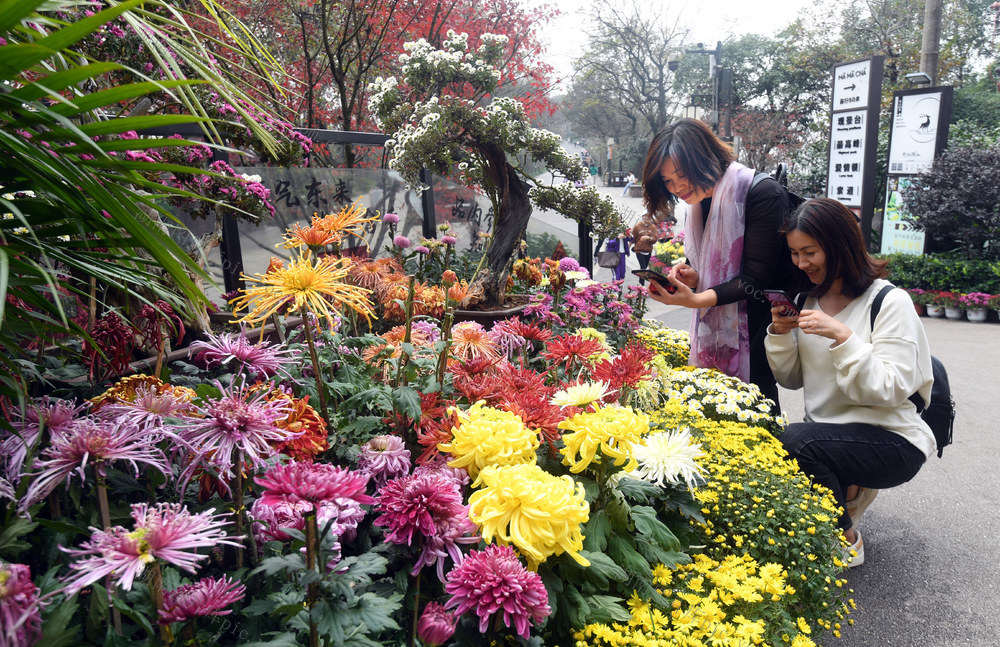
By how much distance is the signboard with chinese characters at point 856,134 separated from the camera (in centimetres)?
864

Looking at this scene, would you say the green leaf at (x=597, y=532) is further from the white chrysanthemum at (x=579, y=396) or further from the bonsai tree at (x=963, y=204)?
the bonsai tree at (x=963, y=204)

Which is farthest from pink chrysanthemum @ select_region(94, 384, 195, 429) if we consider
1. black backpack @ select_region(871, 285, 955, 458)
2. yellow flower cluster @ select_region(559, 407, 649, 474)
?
black backpack @ select_region(871, 285, 955, 458)

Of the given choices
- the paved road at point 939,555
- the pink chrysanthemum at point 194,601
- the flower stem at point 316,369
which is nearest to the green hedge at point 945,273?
the paved road at point 939,555

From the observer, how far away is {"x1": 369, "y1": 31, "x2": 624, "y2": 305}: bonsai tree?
3.48 metres

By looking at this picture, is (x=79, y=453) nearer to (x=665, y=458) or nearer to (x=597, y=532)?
(x=597, y=532)

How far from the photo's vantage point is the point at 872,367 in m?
2.15

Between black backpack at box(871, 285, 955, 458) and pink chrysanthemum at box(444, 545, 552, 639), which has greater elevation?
pink chrysanthemum at box(444, 545, 552, 639)

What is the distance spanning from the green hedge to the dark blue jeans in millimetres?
6979

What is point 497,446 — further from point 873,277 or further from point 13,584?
point 873,277

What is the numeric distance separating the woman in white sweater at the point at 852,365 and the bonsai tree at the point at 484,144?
68.0 inches

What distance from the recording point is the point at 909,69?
1720 cm

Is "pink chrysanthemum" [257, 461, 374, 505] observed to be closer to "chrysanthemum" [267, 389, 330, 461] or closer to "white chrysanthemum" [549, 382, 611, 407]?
"chrysanthemum" [267, 389, 330, 461]

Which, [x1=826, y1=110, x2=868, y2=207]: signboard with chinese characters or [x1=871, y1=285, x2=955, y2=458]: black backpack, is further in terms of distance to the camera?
[x1=826, y1=110, x2=868, y2=207]: signboard with chinese characters

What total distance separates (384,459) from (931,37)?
46.1ft
